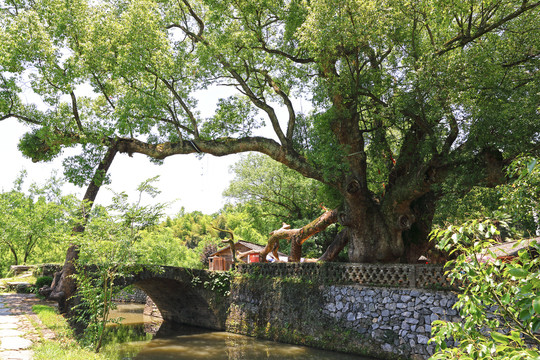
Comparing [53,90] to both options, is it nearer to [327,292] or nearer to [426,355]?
[327,292]

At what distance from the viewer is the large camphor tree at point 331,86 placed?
935 cm

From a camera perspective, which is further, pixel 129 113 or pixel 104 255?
pixel 129 113

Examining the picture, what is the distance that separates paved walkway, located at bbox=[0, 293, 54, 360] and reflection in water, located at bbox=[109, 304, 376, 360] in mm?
3386

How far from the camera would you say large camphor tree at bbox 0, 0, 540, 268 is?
9352 mm

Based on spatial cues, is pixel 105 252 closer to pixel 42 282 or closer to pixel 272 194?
pixel 42 282

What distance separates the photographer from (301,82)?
47.9ft

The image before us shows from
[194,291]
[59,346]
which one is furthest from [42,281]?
[59,346]

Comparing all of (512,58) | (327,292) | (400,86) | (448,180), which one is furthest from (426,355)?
(512,58)

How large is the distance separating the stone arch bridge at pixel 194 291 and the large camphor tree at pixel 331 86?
5.44 metres

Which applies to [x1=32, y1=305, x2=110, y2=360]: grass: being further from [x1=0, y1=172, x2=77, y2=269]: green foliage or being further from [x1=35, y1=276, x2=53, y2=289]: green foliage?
[x1=0, y1=172, x2=77, y2=269]: green foliage

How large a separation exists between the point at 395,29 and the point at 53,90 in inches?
467

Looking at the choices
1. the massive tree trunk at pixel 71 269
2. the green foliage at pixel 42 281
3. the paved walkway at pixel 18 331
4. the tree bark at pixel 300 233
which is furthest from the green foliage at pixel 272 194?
the paved walkway at pixel 18 331

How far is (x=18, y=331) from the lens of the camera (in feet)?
25.0

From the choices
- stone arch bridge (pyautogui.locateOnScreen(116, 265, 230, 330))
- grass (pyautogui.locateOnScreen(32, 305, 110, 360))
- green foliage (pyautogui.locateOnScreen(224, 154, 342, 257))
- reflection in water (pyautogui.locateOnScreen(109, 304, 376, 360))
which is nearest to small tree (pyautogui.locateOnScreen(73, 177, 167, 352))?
grass (pyautogui.locateOnScreen(32, 305, 110, 360))
